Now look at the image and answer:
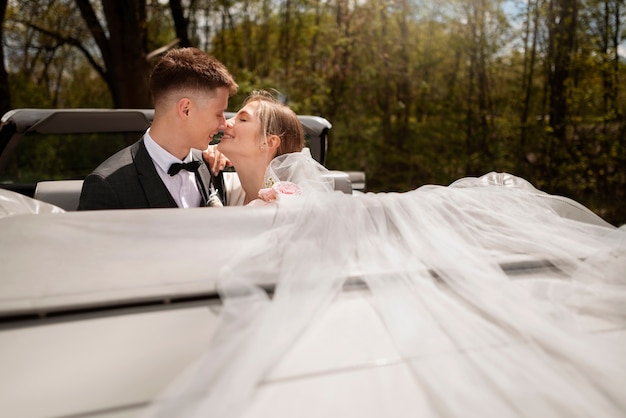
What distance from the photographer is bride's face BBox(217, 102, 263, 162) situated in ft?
8.35

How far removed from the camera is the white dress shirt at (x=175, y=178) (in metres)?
2.42

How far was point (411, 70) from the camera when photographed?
858cm

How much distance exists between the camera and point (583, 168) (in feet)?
24.0

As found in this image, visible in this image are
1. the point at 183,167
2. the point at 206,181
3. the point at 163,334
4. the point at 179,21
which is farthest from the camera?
the point at 179,21

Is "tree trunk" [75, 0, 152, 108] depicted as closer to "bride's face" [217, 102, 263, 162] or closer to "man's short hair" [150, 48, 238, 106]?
"man's short hair" [150, 48, 238, 106]

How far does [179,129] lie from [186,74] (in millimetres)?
260

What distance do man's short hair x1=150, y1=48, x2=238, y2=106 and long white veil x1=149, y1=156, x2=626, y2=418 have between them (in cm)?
110

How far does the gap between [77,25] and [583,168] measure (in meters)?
7.95

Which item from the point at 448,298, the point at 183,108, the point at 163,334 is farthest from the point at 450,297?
the point at 183,108

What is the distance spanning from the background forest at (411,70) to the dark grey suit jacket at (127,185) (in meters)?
4.62

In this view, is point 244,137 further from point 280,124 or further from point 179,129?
point 179,129

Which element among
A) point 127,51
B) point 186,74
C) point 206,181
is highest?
point 127,51

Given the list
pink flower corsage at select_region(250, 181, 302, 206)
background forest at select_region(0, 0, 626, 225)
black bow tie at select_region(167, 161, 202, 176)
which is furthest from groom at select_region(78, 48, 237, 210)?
background forest at select_region(0, 0, 626, 225)

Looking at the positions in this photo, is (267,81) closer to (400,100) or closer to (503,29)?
(400,100)
